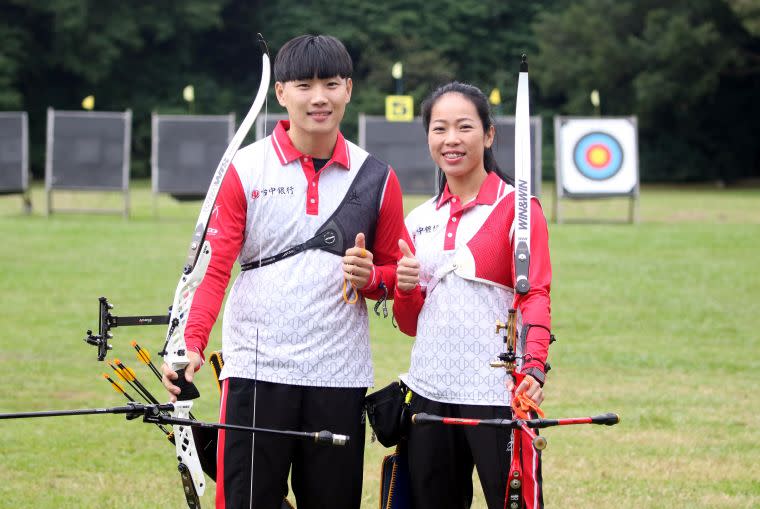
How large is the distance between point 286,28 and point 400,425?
4267 centimetres

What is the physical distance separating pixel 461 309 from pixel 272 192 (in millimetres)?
570

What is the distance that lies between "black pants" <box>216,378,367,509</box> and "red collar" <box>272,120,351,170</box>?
0.58 metres

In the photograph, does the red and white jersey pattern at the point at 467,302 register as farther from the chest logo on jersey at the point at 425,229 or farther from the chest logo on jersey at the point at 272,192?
the chest logo on jersey at the point at 272,192

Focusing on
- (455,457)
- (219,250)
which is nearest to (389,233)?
(219,250)

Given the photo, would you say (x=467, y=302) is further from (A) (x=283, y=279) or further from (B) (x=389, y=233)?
(A) (x=283, y=279)

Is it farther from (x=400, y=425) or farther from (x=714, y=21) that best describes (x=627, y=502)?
(x=714, y=21)

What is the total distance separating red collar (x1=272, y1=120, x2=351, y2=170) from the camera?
3330 mm

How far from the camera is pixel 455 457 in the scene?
335 centimetres

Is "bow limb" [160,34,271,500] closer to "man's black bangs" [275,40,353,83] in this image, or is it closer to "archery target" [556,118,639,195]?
"man's black bangs" [275,40,353,83]

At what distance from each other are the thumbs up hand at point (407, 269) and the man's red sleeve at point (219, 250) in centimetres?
42

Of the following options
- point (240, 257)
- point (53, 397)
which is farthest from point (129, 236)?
point (240, 257)

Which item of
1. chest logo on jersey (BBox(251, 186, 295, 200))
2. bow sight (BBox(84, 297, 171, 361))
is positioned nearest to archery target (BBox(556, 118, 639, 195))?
chest logo on jersey (BBox(251, 186, 295, 200))

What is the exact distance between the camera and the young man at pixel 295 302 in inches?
129

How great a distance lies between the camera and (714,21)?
36750mm
